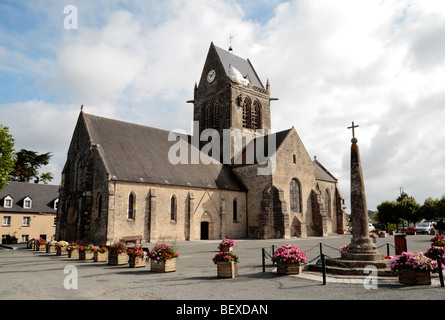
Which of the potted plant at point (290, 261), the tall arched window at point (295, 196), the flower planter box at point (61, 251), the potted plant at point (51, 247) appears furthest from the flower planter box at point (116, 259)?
the tall arched window at point (295, 196)

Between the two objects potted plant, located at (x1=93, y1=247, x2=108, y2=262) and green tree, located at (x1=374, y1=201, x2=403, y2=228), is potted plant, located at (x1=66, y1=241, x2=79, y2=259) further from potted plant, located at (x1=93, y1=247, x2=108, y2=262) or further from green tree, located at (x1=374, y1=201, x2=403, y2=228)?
green tree, located at (x1=374, y1=201, x2=403, y2=228)

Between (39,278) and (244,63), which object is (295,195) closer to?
(244,63)

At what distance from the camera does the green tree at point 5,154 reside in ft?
75.5

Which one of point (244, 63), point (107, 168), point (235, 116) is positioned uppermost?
point (244, 63)

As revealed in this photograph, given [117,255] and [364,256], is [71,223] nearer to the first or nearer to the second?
[117,255]

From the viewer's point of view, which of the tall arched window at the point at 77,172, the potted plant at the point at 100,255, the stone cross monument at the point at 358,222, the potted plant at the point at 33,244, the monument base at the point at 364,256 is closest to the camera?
the monument base at the point at 364,256

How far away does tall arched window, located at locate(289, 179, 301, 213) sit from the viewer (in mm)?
33406

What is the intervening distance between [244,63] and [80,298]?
1686 inches

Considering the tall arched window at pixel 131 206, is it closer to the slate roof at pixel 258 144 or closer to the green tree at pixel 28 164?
the slate roof at pixel 258 144

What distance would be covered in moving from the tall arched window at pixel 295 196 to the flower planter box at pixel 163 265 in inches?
902

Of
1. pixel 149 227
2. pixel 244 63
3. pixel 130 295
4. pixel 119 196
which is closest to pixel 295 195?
pixel 149 227

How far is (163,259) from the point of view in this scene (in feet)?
38.5

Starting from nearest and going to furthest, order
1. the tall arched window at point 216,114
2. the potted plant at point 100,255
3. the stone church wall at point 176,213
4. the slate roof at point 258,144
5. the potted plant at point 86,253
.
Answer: the potted plant at point 100,255 → the potted plant at point 86,253 → the stone church wall at point 176,213 → the slate roof at point 258,144 → the tall arched window at point 216,114

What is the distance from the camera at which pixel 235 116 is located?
3934 cm
